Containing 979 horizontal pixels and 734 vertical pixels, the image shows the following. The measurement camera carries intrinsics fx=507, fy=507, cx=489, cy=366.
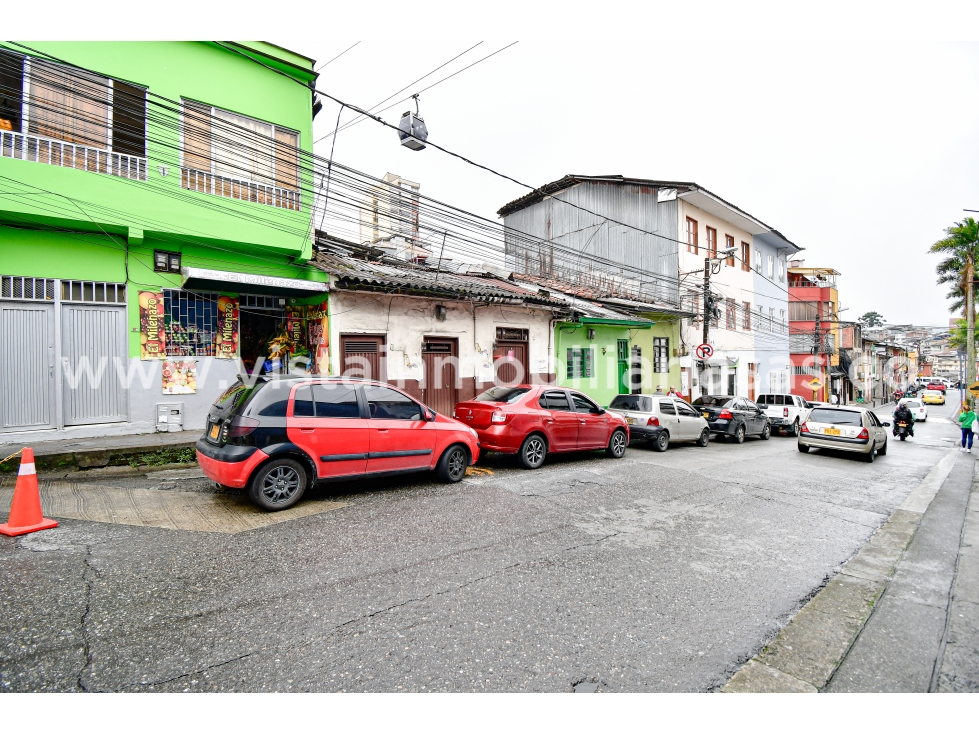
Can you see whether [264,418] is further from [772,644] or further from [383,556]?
[772,644]

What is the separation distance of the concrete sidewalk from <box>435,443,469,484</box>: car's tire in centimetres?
466

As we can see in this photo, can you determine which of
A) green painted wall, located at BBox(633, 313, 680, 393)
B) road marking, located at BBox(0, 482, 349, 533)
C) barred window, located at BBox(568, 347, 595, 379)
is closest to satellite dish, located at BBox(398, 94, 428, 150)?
road marking, located at BBox(0, 482, 349, 533)

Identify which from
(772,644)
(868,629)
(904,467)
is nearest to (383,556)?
(772,644)

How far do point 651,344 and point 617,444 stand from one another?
1082 centimetres

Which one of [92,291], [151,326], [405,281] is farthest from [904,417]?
[92,291]

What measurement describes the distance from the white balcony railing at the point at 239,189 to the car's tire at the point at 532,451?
719 cm

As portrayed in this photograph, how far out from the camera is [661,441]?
13.2 meters

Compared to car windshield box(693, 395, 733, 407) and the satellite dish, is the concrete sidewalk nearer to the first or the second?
the satellite dish

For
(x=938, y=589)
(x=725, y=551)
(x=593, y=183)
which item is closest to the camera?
(x=938, y=589)

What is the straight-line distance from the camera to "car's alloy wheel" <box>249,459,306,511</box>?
5953mm

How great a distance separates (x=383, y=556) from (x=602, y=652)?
2319 millimetres

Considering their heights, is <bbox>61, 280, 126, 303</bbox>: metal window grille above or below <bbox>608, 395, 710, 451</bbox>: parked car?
above

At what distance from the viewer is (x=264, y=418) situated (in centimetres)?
608

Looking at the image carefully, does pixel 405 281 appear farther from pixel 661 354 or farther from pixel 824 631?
pixel 661 354
